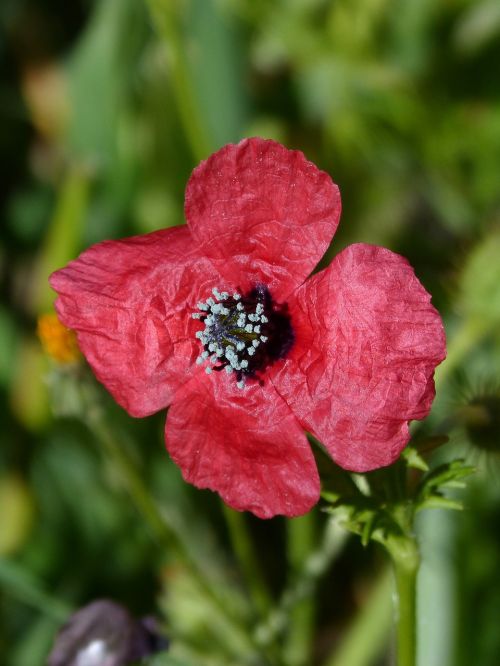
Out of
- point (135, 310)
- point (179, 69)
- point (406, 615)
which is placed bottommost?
point (406, 615)

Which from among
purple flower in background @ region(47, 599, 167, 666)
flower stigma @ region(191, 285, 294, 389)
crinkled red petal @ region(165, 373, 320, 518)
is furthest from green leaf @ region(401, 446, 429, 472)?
purple flower in background @ region(47, 599, 167, 666)

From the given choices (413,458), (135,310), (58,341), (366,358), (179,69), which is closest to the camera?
(413,458)

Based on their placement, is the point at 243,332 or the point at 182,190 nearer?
the point at 243,332

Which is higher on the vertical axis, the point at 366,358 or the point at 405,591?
the point at 366,358

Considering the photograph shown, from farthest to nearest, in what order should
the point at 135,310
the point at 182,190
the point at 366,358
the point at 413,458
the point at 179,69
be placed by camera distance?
the point at 182,190
the point at 179,69
the point at 135,310
the point at 366,358
the point at 413,458

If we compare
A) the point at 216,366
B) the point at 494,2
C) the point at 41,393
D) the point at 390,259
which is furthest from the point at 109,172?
the point at 390,259

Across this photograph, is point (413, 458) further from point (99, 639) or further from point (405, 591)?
point (99, 639)

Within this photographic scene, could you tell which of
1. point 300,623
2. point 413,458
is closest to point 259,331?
point 413,458

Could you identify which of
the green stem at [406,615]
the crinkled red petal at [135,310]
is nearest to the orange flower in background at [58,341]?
the crinkled red petal at [135,310]
